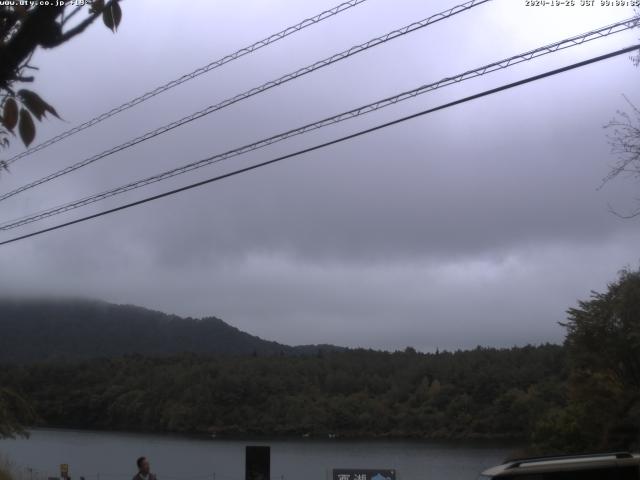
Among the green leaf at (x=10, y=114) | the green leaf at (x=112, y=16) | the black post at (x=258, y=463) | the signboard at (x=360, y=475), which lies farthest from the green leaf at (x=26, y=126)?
the signboard at (x=360, y=475)

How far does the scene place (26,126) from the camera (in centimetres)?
323

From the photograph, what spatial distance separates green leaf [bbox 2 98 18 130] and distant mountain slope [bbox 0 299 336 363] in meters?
77.5

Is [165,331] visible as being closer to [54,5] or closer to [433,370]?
[433,370]

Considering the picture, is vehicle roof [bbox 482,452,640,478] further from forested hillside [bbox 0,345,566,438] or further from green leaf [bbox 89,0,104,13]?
forested hillside [bbox 0,345,566,438]

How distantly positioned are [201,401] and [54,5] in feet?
220

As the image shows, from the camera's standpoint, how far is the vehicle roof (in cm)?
1045

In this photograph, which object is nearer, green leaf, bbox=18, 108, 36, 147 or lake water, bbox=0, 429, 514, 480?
green leaf, bbox=18, 108, 36, 147

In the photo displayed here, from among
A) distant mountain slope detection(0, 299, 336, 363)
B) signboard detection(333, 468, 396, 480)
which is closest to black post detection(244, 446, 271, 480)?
signboard detection(333, 468, 396, 480)

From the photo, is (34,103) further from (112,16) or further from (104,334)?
(104,334)

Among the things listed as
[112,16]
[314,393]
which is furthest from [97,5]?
[314,393]

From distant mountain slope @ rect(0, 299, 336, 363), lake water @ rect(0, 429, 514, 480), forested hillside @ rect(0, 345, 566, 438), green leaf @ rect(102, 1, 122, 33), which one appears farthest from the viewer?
distant mountain slope @ rect(0, 299, 336, 363)

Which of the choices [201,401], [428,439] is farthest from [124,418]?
[428,439]

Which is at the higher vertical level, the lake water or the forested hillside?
the forested hillside

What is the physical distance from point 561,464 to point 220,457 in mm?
36020
